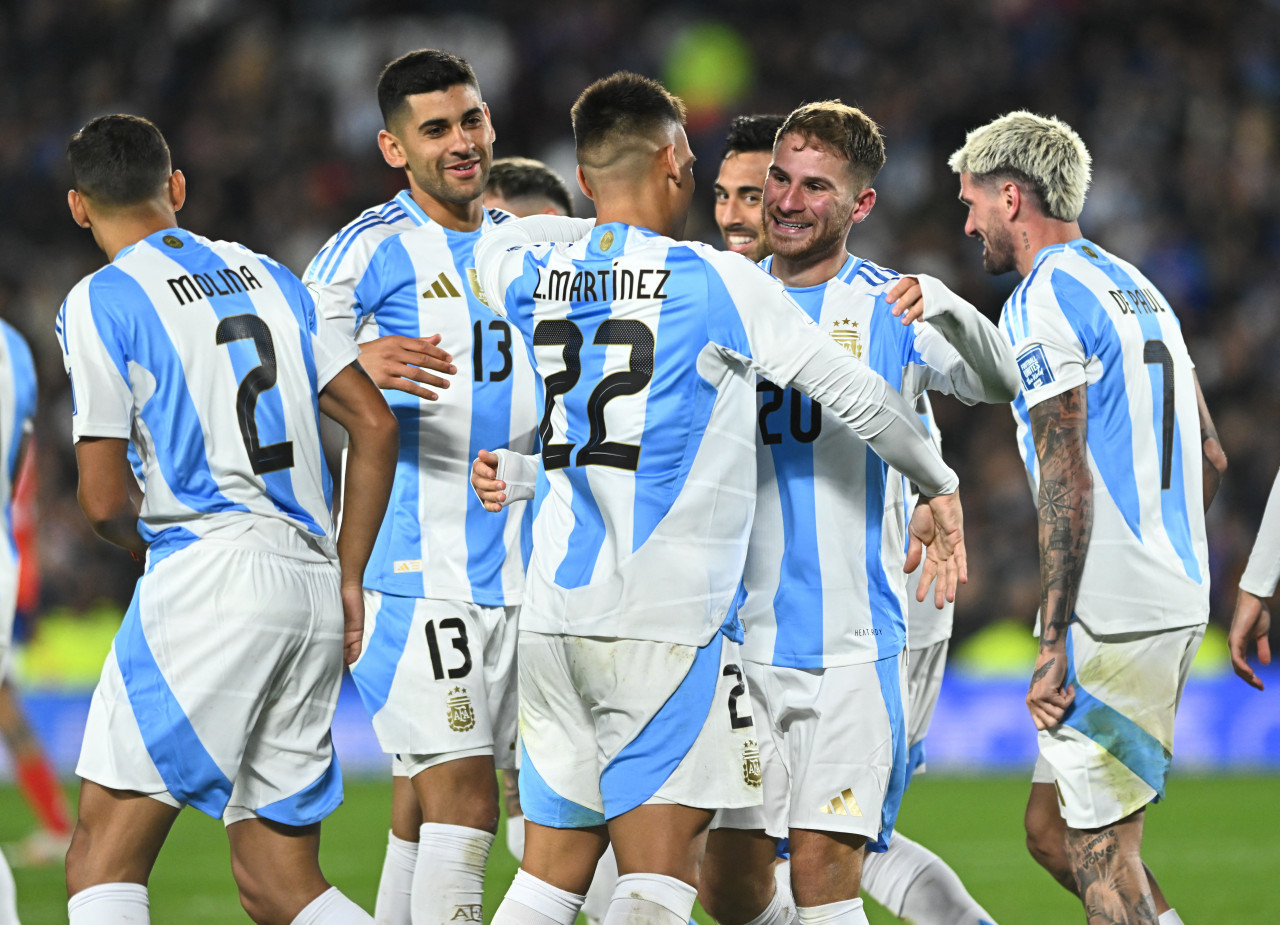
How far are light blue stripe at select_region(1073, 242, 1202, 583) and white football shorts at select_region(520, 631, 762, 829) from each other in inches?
61.8

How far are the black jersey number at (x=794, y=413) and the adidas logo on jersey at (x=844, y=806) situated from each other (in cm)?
97

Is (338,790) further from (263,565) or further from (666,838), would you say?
(666,838)

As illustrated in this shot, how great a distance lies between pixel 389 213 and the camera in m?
5.20

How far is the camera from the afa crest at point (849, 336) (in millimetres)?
4285

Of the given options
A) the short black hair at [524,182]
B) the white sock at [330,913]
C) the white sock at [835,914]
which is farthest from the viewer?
the short black hair at [524,182]

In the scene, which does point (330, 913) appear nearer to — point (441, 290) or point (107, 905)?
point (107, 905)

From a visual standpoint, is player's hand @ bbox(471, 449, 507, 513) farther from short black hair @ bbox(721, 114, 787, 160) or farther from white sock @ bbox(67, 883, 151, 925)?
short black hair @ bbox(721, 114, 787, 160)

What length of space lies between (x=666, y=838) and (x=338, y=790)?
1.02 meters

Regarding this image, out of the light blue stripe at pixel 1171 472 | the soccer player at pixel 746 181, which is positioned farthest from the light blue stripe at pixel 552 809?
the soccer player at pixel 746 181

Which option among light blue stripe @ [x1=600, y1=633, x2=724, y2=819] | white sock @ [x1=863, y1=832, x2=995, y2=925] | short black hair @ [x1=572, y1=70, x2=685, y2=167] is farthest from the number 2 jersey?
white sock @ [x1=863, y1=832, x2=995, y2=925]

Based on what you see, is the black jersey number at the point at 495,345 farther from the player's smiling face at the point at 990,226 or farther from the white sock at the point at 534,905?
the white sock at the point at 534,905

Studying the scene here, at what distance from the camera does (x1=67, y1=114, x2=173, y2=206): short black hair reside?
4.12m

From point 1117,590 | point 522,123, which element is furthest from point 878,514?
point 522,123

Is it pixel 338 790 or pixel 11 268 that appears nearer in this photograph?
pixel 338 790
